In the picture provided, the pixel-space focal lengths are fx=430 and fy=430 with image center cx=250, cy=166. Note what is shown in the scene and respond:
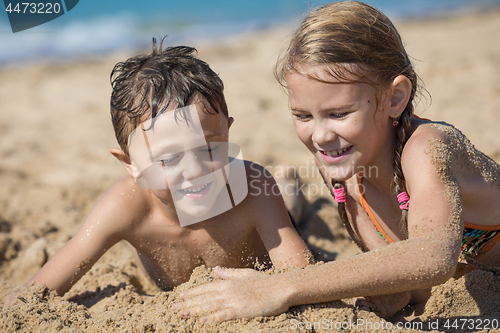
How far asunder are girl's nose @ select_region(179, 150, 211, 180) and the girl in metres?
0.46

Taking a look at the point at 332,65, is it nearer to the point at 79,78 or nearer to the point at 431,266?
the point at 431,266

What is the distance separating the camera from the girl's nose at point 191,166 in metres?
1.95

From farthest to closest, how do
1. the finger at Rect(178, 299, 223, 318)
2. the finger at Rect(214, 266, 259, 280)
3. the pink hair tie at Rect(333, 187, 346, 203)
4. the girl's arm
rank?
1. the pink hair tie at Rect(333, 187, 346, 203)
2. the finger at Rect(214, 266, 259, 280)
3. the finger at Rect(178, 299, 223, 318)
4. the girl's arm

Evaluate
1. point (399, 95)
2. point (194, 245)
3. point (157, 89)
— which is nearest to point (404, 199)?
point (399, 95)

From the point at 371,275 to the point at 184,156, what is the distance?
0.95 meters

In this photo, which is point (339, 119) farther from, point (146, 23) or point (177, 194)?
point (146, 23)

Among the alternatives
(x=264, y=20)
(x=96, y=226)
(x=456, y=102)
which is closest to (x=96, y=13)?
(x=264, y=20)

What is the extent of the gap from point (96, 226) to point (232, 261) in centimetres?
75

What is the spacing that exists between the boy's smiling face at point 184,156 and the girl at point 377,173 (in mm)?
414

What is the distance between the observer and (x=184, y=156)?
196cm

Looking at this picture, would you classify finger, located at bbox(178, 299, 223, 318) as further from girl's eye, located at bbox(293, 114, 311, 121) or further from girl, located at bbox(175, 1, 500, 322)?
girl's eye, located at bbox(293, 114, 311, 121)

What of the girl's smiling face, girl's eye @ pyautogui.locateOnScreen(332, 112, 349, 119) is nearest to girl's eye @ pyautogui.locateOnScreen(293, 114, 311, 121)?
the girl's smiling face

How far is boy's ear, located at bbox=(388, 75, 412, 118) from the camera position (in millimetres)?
1944

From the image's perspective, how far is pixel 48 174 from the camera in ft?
14.2
